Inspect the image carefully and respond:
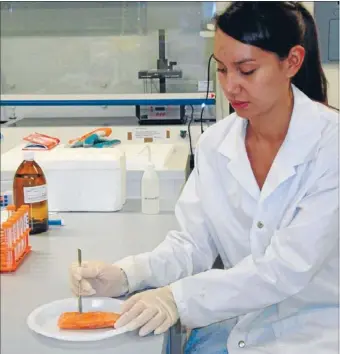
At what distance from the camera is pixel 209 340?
4.33 feet

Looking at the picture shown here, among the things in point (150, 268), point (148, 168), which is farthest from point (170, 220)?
point (150, 268)

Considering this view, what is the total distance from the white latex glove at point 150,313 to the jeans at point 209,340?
0.20 metres

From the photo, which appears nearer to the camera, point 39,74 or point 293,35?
point 293,35

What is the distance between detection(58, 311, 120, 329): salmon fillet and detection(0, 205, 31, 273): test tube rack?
215 millimetres

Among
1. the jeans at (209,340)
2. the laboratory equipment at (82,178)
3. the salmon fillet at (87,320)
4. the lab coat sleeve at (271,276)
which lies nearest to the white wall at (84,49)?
the laboratory equipment at (82,178)

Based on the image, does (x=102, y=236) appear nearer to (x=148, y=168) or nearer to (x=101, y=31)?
(x=148, y=168)

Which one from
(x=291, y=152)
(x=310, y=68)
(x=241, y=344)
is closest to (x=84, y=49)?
(x=310, y=68)

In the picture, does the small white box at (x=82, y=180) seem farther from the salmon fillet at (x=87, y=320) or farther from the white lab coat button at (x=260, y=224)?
the salmon fillet at (x=87, y=320)

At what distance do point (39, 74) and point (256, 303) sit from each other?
2.08 metres

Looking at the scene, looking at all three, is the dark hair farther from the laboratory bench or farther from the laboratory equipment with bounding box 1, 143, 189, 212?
the laboratory equipment with bounding box 1, 143, 189, 212

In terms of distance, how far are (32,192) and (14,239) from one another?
0.25m

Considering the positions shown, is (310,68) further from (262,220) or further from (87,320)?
(87,320)

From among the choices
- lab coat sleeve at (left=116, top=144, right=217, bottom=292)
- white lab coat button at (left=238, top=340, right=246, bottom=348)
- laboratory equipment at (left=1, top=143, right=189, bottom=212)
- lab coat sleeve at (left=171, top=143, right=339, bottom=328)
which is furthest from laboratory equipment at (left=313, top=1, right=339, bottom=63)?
white lab coat button at (left=238, top=340, right=246, bottom=348)

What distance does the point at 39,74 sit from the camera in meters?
2.95
